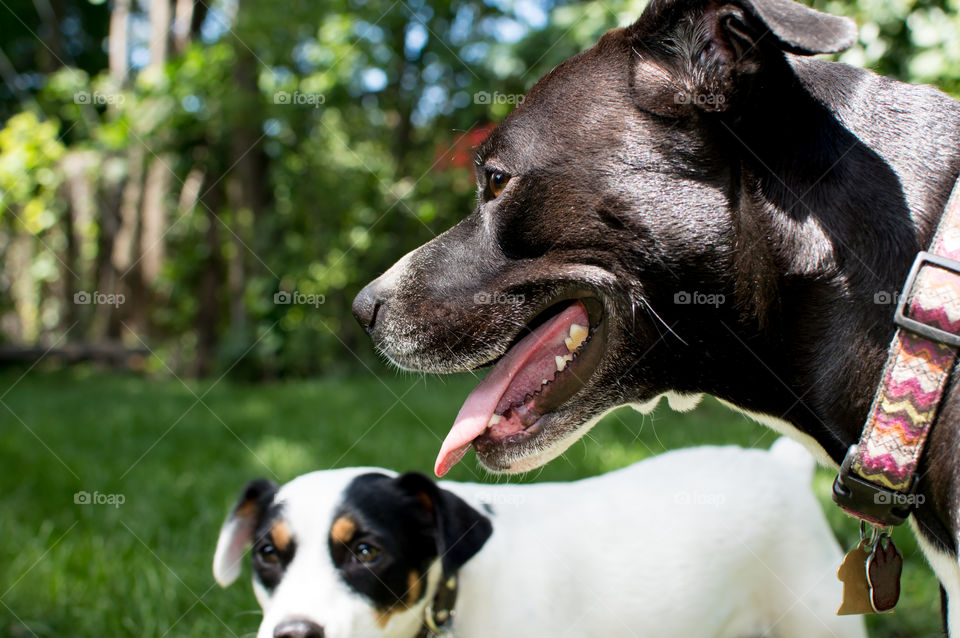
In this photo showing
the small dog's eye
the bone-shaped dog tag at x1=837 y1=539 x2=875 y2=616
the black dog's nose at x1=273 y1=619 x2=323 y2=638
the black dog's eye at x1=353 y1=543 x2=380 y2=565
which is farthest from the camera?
the black dog's eye at x1=353 y1=543 x2=380 y2=565

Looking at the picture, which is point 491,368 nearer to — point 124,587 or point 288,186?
point 124,587

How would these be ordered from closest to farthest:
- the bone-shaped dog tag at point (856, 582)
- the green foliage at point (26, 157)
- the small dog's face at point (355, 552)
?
the bone-shaped dog tag at point (856, 582) → the small dog's face at point (355, 552) → the green foliage at point (26, 157)

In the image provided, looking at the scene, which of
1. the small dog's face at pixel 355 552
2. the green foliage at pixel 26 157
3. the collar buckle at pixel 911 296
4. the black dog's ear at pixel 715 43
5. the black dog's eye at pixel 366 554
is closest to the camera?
the collar buckle at pixel 911 296

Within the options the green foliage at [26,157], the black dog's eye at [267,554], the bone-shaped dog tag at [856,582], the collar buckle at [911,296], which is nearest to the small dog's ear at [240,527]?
the black dog's eye at [267,554]

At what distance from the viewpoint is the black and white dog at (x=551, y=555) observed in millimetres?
2379

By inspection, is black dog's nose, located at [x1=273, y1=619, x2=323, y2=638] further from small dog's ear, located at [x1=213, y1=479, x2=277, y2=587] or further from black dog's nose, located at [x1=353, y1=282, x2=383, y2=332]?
black dog's nose, located at [x1=353, y1=282, x2=383, y2=332]

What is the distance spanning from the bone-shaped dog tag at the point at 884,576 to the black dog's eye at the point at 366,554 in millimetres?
1385

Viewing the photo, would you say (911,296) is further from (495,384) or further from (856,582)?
(495,384)

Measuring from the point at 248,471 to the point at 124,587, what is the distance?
5.49ft

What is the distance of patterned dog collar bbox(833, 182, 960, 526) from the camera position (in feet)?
4.08

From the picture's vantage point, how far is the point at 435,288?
1.84 m

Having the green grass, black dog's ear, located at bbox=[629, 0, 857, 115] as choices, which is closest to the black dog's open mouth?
the green grass

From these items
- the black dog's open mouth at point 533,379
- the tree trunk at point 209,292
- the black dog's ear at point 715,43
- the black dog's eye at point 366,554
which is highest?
the black dog's ear at point 715,43

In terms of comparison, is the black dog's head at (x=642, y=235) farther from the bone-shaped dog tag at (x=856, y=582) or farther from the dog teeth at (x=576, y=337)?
the bone-shaped dog tag at (x=856, y=582)
